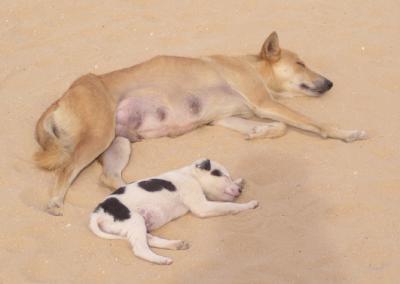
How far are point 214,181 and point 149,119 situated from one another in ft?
4.02

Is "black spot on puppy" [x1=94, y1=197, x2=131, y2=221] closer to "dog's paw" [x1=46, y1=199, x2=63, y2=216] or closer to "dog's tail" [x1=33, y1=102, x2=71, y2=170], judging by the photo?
Answer: "dog's paw" [x1=46, y1=199, x2=63, y2=216]

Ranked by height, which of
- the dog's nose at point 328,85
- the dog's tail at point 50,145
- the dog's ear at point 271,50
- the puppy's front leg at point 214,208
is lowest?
the puppy's front leg at point 214,208

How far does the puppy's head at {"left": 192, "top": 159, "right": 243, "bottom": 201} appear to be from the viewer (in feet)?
15.5

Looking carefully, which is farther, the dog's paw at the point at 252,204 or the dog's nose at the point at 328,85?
the dog's nose at the point at 328,85

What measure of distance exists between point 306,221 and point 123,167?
5.22 ft

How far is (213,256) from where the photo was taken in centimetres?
431

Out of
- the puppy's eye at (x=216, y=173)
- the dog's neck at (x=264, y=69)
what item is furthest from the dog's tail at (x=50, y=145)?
the dog's neck at (x=264, y=69)

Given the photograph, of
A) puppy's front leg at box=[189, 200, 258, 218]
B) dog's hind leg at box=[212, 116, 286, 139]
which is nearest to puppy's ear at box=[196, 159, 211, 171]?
puppy's front leg at box=[189, 200, 258, 218]

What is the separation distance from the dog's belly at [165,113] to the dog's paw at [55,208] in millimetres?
997

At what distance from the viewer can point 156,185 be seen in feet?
14.9

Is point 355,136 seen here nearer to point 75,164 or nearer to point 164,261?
point 164,261

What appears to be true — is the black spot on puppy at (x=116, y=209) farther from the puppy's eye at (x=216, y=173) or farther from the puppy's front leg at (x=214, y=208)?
the puppy's eye at (x=216, y=173)

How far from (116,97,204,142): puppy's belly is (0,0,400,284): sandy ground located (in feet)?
0.32

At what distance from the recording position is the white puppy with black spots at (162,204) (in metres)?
4.28
